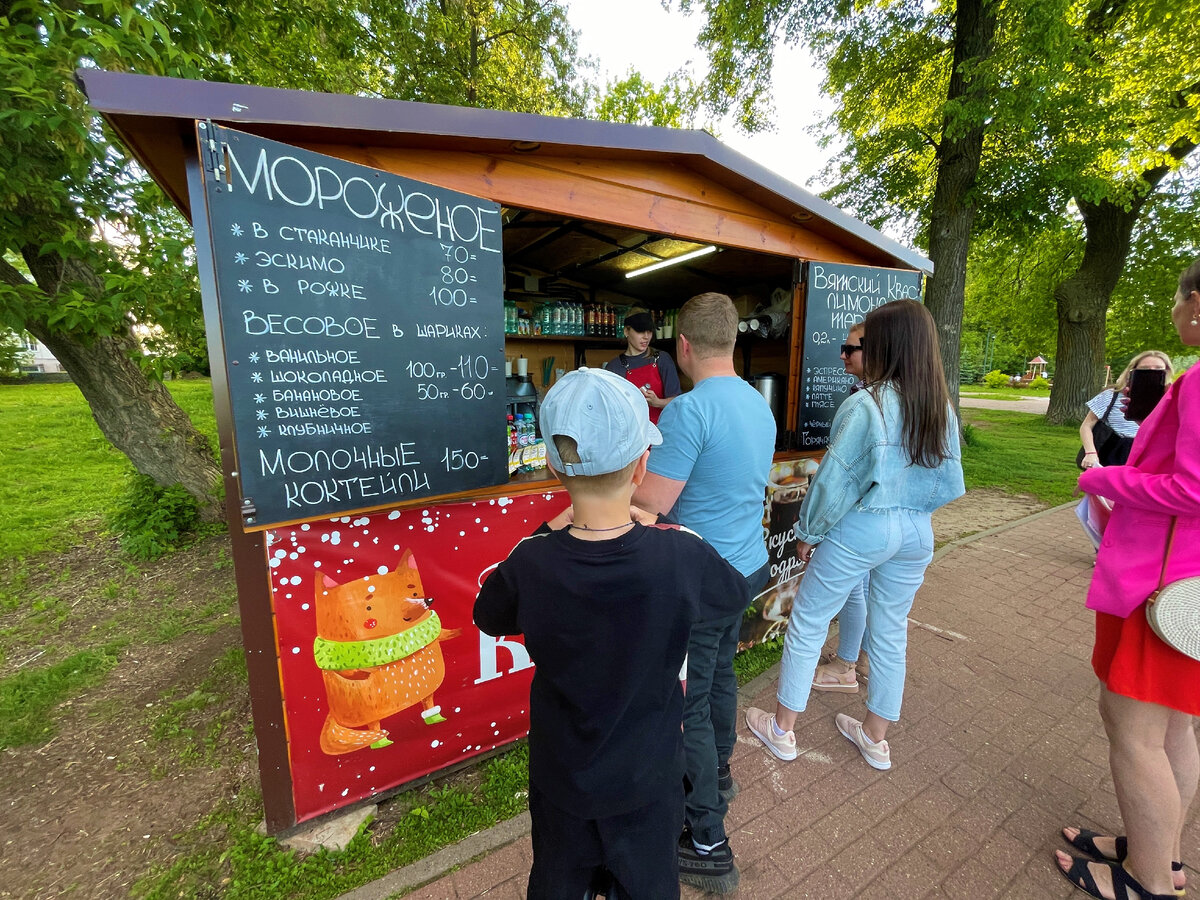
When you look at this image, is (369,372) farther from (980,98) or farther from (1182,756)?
(980,98)

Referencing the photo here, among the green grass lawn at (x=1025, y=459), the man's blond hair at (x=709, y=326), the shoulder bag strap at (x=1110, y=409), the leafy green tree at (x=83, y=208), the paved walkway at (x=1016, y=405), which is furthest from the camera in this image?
the paved walkway at (x=1016, y=405)

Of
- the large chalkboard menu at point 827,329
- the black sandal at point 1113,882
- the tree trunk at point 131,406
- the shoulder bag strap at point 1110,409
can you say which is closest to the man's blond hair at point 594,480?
the black sandal at point 1113,882

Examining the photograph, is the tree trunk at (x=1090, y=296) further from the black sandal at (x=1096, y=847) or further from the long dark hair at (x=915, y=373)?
the black sandal at (x=1096, y=847)

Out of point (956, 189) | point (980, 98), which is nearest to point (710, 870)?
point (980, 98)

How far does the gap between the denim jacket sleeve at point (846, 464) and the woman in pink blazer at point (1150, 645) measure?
662 millimetres

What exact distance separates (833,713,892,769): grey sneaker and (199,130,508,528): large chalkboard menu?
2235 mm

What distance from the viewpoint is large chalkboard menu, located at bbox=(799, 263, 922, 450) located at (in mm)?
3562

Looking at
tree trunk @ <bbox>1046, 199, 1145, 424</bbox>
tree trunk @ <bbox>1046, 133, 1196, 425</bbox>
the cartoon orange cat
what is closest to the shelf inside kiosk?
the cartoon orange cat

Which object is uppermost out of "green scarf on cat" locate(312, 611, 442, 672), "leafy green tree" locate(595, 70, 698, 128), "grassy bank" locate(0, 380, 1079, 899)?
Answer: "leafy green tree" locate(595, 70, 698, 128)

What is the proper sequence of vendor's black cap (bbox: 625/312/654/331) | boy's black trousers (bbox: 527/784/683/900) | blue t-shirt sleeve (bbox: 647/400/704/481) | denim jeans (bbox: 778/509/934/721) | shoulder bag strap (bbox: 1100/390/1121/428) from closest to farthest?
boy's black trousers (bbox: 527/784/683/900), blue t-shirt sleeve (bbox: 647/400/704/481), denim jeans (bbox: 778/509/934/721), shoulder bag strap (bbox: 1100/390/1121/428), vendor's black cap (bbox: 625/312/654/331)

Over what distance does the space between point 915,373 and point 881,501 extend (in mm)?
552

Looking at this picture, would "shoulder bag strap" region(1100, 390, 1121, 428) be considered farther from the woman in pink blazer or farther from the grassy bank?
the grassy bank

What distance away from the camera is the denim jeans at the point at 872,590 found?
2.15 metres

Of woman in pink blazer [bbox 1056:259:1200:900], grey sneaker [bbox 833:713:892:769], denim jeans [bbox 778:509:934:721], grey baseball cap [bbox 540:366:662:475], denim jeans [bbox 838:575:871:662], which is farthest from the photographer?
denim jeans [bbox 838:575:871:662]
